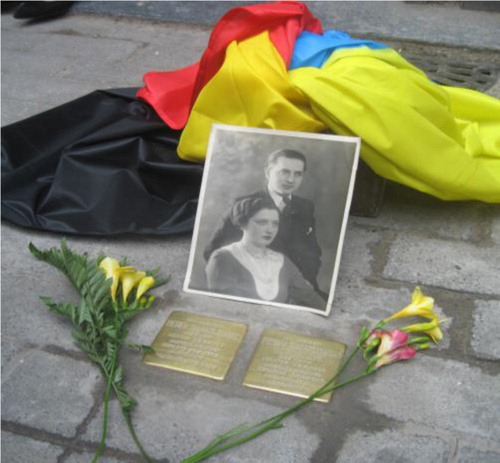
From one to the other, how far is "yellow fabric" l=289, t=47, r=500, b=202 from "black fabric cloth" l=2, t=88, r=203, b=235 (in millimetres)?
480

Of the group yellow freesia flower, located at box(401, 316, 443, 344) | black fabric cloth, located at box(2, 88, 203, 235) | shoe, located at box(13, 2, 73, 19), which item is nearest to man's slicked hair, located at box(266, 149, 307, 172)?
black fabric cloth, located at box(2, 88, 203, 235)

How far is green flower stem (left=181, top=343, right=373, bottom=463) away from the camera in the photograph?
5.45ft

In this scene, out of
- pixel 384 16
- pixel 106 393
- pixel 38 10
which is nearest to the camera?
pixel 106 393

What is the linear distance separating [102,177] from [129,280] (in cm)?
54

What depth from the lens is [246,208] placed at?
2.16m

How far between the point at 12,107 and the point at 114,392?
5.87 feet

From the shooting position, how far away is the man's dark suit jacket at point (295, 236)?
2.08 meters

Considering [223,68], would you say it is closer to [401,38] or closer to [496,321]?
[496,321]

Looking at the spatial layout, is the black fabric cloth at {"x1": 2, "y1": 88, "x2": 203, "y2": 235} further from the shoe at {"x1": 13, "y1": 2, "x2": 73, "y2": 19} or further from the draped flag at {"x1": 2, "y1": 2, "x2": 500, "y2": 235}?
the shoe at {"x1": 13, "y1": 2, "x2": 73, "y2": 19}

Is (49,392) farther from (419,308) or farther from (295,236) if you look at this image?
(419,308)

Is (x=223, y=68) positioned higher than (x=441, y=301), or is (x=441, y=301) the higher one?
(x=223, y=68)

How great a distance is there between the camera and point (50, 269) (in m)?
2.28

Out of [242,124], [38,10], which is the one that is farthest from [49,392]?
[38,10]

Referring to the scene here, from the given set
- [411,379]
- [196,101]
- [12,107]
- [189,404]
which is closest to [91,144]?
[196,101]
